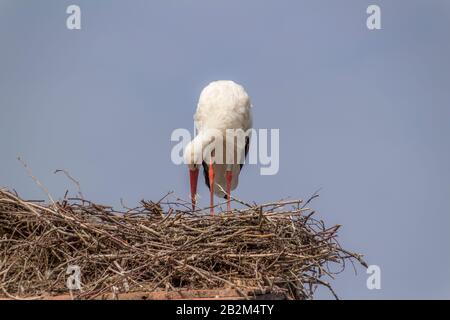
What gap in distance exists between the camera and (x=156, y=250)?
386cm

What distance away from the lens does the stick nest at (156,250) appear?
360cm

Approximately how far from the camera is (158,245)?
3.88 meters

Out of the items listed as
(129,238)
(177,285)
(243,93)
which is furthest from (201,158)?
(177,285)

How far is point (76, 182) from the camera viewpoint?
4.76 m

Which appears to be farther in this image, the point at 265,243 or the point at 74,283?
the point at 265,243

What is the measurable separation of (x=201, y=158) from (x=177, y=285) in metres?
3.52

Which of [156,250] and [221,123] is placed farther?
Result: [221,123]

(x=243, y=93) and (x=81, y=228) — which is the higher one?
(x=243, y=93)

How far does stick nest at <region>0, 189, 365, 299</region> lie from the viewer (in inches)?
142

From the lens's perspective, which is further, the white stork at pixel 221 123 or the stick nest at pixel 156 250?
the white stork at pixel 221 123

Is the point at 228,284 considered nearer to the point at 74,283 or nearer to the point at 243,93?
the point at 74,283

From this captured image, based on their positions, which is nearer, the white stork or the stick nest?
the stick nest
